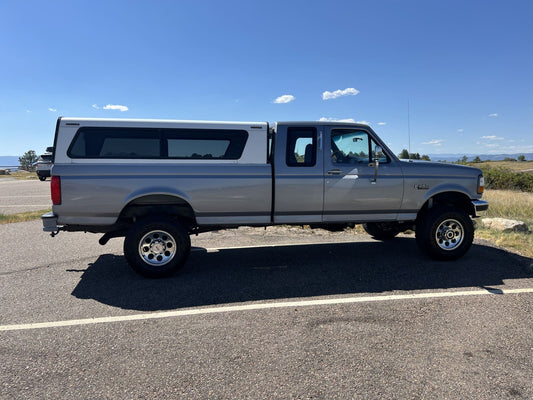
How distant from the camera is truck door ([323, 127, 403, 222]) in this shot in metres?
5.43

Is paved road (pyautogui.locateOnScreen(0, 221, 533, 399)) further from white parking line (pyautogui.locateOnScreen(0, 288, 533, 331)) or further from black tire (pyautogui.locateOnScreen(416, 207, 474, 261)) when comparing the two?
black tire (pyautogui.locateOnScreen(416, 207, 474, 261))

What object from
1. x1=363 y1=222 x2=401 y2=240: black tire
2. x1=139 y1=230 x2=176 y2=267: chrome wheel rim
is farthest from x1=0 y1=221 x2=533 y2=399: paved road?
x1=363 y1=222 x2=401 y2=240: black tire

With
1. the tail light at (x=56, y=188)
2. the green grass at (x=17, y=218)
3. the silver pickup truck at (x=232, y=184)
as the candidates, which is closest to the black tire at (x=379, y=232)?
the silver pickup truck at (x=232, y=184)

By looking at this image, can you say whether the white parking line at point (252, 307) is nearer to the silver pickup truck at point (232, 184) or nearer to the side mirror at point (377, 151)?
the silver pickup truck at point (232, 184)

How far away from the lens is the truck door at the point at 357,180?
17.8 feet

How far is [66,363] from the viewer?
2.87m

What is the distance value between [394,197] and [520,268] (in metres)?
2.21

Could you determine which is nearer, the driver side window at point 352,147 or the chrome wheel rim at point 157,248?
the chrome wheel rim at point 157,248

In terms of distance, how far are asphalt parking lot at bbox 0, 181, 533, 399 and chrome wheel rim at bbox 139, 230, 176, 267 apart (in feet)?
1.06

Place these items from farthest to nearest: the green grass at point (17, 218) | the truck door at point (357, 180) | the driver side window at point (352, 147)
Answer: the green grass at point (17, 218) → the driver side window at point (352, 147) → the truck door at point (357, 180)

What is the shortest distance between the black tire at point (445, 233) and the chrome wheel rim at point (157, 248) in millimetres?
4058

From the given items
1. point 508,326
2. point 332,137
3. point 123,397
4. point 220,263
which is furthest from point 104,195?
point 508,326

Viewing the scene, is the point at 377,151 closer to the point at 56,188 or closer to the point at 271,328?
the point at 271,328

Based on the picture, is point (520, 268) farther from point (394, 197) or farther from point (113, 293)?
point (113, 293)
